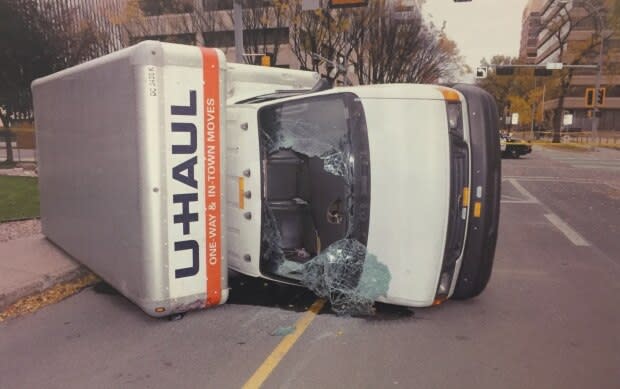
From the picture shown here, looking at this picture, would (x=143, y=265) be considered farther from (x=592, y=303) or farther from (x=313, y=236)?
(x=592, y=303)

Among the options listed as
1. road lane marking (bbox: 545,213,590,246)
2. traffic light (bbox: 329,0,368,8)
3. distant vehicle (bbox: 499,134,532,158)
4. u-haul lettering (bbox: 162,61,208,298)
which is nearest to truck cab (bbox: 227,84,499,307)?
u-haul lettering (bbox: 162,61,208,298)

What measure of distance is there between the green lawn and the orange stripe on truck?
5928 mm

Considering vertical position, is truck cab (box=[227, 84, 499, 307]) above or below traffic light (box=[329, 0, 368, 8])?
below

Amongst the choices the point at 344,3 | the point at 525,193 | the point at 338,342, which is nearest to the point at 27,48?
the point at 344,3

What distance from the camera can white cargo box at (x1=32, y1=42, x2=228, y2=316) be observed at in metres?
3.96

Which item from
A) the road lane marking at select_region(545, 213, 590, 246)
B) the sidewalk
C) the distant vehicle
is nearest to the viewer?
the sidewalk

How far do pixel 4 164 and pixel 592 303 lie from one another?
2014 centimetres

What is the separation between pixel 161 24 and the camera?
27.5 m

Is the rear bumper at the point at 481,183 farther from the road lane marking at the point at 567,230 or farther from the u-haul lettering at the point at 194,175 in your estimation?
the road lane marking at the point at 567,230

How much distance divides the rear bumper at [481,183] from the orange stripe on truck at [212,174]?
2.09m

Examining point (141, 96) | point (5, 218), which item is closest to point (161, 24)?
point (5, 218)

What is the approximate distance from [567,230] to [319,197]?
5.75m

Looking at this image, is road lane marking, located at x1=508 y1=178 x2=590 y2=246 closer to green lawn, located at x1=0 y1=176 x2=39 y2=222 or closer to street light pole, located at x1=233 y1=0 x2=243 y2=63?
street light pole, located at x1=233 y1=0 x2=243 y2=63

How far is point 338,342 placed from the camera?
3.97m
